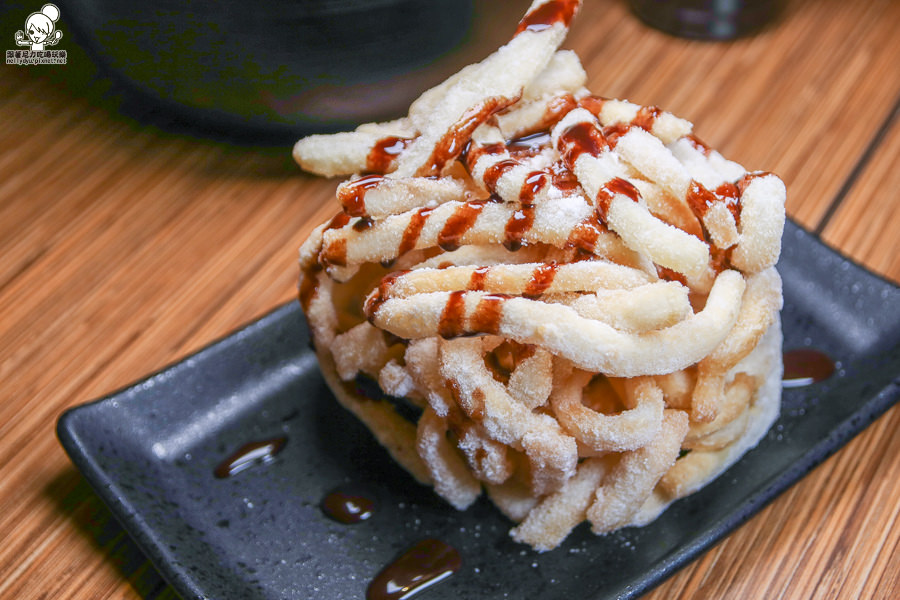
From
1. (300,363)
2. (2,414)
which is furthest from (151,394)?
(2,414)

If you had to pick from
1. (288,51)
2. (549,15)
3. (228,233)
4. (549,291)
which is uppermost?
(549,15)

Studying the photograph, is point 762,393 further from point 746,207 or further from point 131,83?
point 131,83

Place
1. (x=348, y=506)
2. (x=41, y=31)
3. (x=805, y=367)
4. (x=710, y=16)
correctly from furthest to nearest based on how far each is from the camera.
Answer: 1. (x=710, y=16)
2. (x=41, y=31)
3. (x=805, y=367)
4. (x=348, y=506)

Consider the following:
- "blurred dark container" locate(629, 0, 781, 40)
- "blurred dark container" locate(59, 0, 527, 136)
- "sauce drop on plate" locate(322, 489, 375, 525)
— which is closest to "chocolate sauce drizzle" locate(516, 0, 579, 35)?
"blurred dark container" locate(59, 0, 527, 136)

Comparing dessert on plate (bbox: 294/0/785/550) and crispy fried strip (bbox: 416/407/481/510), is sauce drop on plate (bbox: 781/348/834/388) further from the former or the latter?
crispy fried strip (bbox: 416/407/481/510)

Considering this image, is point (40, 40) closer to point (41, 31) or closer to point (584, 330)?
point (41, 31)

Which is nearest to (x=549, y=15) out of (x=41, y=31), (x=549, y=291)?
(x=549, y=291)

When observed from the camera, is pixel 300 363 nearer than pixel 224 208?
Yes
